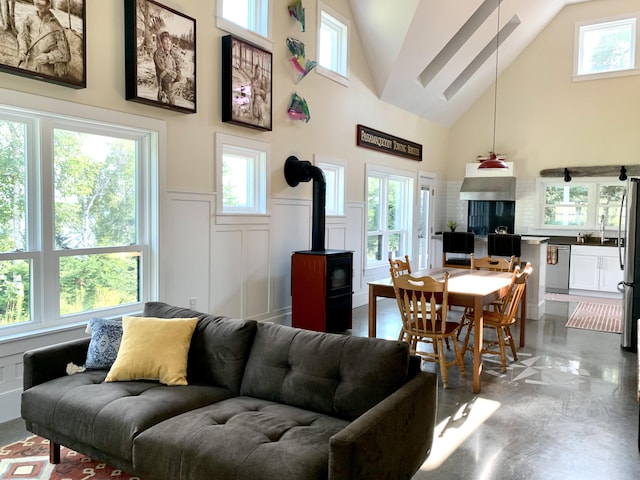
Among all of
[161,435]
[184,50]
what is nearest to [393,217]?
[184,50]

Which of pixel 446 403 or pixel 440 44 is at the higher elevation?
pixel 440 44

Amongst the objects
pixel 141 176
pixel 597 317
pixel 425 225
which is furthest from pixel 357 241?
pixel 141 176

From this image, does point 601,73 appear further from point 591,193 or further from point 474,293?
point 474,293

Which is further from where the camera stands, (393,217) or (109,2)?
(393,217)

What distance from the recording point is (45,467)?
2625 millimetres

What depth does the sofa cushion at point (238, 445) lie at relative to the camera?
1.82m

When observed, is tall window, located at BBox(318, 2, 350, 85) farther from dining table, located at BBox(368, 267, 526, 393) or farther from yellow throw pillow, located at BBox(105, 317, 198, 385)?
yellow throw pillow, located at BBox(105, 317, 198, 385)

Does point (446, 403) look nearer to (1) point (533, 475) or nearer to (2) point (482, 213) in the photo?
(1) point (533, 475)

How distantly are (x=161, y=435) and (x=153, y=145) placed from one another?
2.83m

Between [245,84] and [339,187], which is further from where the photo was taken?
[339,187]

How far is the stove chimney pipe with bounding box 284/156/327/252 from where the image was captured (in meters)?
5.68

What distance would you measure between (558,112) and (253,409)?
360 inches

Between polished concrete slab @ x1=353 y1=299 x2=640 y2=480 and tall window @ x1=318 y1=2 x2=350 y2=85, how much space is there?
4.13 m

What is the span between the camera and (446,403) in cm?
360
